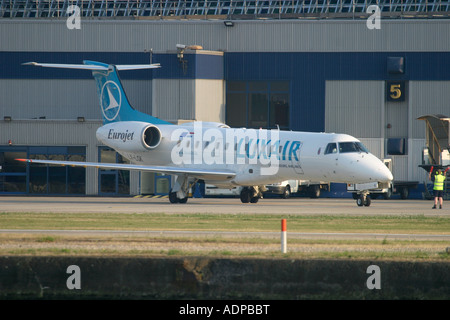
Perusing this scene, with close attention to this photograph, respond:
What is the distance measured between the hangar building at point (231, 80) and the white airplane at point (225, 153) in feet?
23.3

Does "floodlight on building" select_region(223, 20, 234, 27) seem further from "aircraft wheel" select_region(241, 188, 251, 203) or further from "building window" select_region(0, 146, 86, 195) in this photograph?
"aircraft wheel" select_region(241, 188, 251, 203)

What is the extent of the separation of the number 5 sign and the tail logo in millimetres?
17798

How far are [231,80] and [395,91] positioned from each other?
10.6 metres

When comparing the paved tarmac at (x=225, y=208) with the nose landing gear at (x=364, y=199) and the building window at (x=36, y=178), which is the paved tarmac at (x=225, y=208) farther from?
the building window at (x=36, y=178)

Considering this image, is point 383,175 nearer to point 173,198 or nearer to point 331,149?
point 331,149

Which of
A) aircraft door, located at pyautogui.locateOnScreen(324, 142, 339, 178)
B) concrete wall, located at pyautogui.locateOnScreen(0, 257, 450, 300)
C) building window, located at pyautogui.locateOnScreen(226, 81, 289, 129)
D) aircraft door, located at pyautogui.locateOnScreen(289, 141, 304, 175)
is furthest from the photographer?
building window, located at pyautogui.locateOnScreen(226, 81, 289, 129)

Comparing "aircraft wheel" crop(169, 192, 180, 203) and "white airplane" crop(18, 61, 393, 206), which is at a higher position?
"white airplane" crop(18, 61, 393, 206)

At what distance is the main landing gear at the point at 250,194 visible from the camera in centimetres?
3569

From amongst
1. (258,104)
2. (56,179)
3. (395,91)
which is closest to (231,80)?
(258,104)

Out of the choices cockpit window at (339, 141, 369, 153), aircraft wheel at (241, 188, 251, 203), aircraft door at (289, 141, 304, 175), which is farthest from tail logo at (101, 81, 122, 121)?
cockpit window at (339, 141, 369, 153)

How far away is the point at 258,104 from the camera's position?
4950 cm

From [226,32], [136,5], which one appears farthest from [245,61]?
[136,5]

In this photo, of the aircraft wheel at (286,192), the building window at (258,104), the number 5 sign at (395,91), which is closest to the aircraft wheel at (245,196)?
the aircraft wheel at (286,192)

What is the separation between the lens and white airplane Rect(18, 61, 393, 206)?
31312 mm
